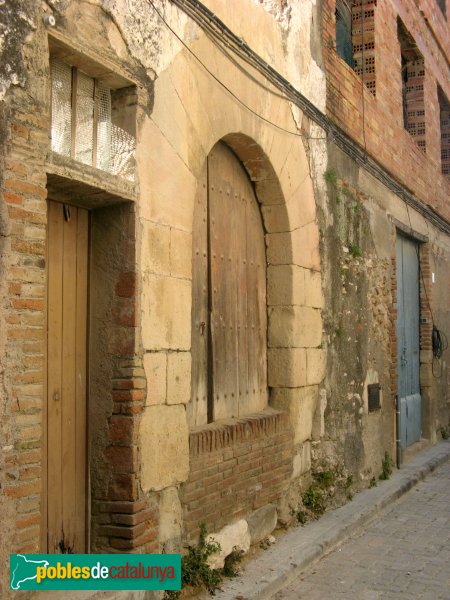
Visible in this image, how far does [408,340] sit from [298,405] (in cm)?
401

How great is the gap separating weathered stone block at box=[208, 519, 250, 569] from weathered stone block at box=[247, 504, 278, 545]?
87 millimetres

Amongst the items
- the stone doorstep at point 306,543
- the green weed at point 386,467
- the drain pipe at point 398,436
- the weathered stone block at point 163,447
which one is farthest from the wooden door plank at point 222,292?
the drain pipe at point 398,436

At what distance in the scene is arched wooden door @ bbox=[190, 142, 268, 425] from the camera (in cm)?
458

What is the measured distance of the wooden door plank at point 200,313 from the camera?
4.46m

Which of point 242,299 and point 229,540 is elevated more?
point 242,299

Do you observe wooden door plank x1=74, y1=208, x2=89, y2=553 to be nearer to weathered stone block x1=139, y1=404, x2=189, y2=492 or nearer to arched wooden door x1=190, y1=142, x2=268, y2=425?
weathered stone block x1=139, y1=404, x2=189, y2=492

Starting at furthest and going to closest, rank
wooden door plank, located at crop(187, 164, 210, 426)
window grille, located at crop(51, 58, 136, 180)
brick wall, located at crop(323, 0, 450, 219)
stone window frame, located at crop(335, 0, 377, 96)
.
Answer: stone window frame, located at crop(335, 0, 377, 96) < brick wall, located at crop(323, 0, 450, 219) < wooden door plank, located at crop(187, 164, 210, 426) < window grille, located at crop(51, 58, 136, 180)

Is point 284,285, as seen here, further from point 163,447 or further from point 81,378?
point 81,378

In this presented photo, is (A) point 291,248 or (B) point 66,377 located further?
(A) point 291,248

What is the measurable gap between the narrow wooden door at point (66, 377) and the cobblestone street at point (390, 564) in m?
1.38

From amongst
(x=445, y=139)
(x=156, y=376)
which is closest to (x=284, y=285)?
(x=156, y=376)

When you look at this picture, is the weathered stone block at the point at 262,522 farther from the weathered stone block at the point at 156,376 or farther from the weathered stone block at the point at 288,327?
the weathered stone block at the point at 156,376

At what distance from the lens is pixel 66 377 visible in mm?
3527

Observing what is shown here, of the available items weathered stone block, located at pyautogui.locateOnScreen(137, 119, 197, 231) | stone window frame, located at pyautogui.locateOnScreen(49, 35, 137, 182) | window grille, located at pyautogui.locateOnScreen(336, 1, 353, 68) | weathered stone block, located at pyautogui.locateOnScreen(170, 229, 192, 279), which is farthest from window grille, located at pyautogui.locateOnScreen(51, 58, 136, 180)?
window grille, located at pyautogui.locateOnScreen(336, 1, 353, 68)
